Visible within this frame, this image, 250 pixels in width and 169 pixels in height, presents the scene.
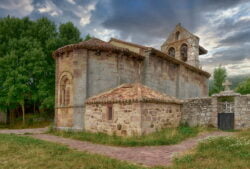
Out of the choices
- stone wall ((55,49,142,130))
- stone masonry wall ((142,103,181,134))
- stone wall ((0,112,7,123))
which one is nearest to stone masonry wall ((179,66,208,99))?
stone masonry wall ((142,103,181,134))

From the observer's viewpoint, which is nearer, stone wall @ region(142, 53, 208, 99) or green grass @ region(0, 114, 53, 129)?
stone wall @ region(142, 53, 208, 99)

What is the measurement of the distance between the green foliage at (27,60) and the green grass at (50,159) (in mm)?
12808

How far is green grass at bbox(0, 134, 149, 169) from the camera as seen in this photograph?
6.14m

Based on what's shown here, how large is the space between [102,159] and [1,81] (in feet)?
62.6

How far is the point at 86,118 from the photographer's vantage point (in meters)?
13.3

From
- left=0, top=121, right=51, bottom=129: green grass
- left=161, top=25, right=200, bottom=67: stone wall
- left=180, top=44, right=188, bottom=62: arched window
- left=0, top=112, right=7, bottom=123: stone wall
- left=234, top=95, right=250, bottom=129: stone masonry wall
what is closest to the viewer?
left=234, top=95, right=250, bottom=129: stone masonry wall

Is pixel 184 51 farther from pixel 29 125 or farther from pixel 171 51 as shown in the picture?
pixel 29 125

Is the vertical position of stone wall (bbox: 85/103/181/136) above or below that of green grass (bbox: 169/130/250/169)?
above

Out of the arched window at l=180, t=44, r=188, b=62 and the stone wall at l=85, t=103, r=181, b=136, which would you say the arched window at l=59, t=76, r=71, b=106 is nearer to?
the stone wall at l=85, t=103, r=181, b=136

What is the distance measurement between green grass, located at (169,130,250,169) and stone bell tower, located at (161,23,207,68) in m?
15.3

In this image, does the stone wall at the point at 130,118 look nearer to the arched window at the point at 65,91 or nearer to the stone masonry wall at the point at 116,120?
the stone masonry wall at the point at 116,120

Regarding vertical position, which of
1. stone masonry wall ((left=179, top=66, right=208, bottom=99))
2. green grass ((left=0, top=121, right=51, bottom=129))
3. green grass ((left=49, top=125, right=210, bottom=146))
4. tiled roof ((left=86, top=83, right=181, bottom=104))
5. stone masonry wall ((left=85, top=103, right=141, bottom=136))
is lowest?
green grass ((left=0, top=121, right=51, bottom=129))

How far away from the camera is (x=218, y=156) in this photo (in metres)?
6.82

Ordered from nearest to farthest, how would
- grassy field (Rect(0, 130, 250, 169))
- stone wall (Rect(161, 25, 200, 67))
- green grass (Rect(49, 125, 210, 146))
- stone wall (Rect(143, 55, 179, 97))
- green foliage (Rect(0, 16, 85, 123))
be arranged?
grassy field (Rect(0, 130, 250, 169)) → green grass (Rect(49, 125, 210, 146)) → stone wall (Rect(143, 55, 179, 97)) → green foliage (Rect(0, 16, 85, 123)) → stone wall (Rect(161, 25, 200, 67))
